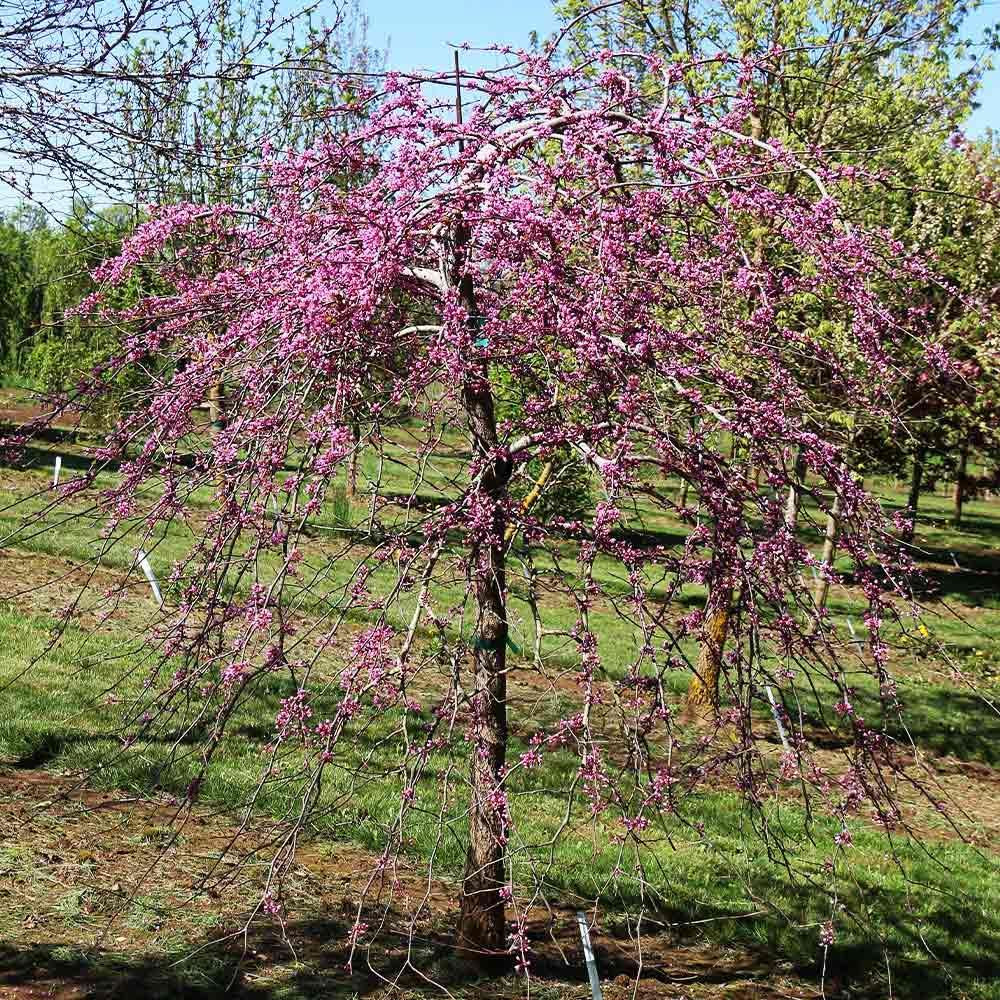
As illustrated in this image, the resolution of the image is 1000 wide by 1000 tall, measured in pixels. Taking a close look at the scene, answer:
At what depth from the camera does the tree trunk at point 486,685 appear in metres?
3.91

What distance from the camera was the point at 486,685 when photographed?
4.40m

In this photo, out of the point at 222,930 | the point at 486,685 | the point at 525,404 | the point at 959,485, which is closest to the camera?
the point at 525,404

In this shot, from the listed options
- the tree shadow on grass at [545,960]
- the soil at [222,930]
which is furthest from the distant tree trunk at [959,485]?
the soil at [222,930]

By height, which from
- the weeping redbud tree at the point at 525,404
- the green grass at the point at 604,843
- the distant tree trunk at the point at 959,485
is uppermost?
the weeping redbud tree at the point at 525,404

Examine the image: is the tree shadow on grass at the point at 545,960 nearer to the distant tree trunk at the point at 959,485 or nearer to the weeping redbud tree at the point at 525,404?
the weeping redbud tree at the point at 525,404

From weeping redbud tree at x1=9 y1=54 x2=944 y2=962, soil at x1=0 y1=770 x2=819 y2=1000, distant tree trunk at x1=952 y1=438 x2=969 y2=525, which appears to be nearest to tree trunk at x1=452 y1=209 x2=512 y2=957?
weeping redbud tree at x1=9 y1=54 x2=944 y2=962

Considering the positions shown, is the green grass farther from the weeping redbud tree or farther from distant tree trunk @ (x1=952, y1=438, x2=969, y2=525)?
distant tree trunk @ (x1=952, y1=438, x2=969, y2=525)

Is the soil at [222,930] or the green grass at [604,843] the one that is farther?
the green grass at [604,843]

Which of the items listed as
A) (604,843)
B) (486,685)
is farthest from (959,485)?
(486,685)

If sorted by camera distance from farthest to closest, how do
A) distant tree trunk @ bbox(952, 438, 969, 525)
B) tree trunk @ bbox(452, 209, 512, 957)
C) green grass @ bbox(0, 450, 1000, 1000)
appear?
distant tree trunk @ bbox(952, 438, 969, 525) < green grass @ bbox(0, 450, 1000, 1000) < tree trunk @ bbox(452, 209, 512, 957)

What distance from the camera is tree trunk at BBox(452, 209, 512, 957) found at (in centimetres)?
391

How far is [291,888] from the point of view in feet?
17.6

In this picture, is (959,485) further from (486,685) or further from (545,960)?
(486,685)

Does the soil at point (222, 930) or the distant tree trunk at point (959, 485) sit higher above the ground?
the distant tree trunk at point (959, 485)
